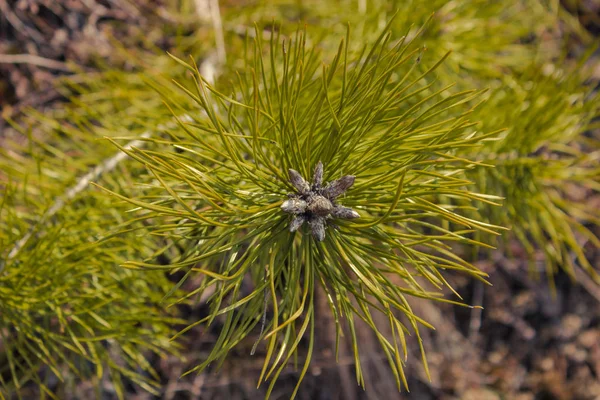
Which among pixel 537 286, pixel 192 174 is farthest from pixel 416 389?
pixel 192 174

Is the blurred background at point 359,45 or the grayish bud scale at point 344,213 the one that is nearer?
the grayish bud scale at point 344,213

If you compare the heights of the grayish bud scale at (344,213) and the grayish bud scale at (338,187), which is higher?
the grayish bud scale at (338,187)

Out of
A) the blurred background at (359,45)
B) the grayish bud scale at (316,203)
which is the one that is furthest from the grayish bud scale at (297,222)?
the blurred background at (359,45)

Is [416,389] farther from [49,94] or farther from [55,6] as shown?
[55,6]

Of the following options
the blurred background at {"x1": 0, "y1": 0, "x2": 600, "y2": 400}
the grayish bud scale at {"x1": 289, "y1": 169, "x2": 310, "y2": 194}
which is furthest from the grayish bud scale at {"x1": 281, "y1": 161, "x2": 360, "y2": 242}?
the blurred background at {"x1": 0, "y1": 0, "x2": 600, "y2": 400}

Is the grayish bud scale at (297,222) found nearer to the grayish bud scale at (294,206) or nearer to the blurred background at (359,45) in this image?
the grayish bud scale at (294,206)

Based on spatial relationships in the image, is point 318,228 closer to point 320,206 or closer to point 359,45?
point 320,206

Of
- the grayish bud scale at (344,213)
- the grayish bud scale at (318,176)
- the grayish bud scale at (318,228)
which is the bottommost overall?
the grayish bud scale at (318,228)
